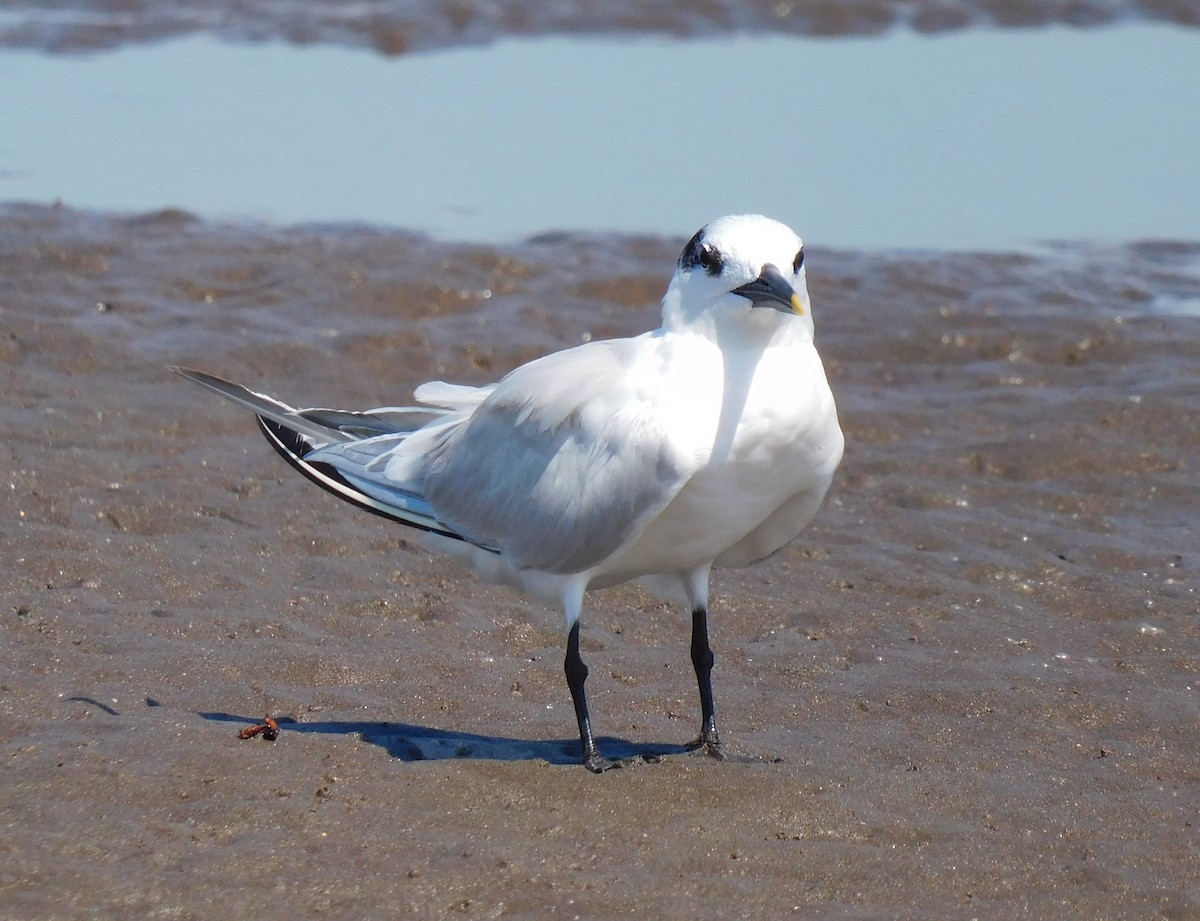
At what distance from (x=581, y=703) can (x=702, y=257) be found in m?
1.36

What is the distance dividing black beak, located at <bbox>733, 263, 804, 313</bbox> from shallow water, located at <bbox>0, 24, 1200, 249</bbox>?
6803 millimetres

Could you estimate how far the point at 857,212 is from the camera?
12.3 meters

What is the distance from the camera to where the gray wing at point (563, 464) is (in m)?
4.99

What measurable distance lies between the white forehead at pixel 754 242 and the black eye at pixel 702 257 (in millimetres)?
18

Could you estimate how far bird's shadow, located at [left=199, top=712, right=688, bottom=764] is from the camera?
17.0 ft

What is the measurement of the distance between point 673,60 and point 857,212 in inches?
166

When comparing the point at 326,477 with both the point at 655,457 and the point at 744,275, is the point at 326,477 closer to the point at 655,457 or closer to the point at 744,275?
the point at 655,457

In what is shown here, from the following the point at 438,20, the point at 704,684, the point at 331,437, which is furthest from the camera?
the point at 438,20

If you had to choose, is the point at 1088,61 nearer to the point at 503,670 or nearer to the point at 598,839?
the point at 503,670

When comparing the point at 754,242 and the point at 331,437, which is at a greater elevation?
the point at 754,242

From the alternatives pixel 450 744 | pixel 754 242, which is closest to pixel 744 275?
pixel 754 242

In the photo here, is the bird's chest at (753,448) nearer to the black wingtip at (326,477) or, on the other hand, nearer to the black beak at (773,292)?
the black beak at (773,292)

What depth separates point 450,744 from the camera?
5.25 m

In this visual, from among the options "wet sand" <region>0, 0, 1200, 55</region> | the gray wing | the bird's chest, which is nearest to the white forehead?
the bird's chest
